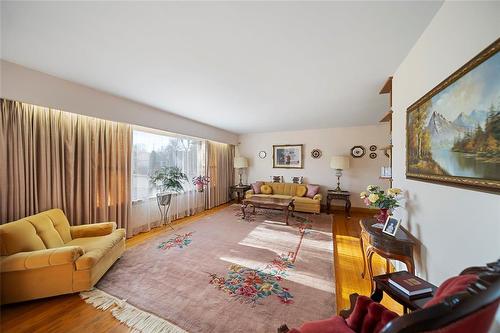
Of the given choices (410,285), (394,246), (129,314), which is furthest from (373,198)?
(129,314)

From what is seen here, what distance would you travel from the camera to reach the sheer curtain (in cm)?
366

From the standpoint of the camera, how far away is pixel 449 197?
1.18 meters

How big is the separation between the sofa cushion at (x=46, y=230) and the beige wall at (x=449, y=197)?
363 cm

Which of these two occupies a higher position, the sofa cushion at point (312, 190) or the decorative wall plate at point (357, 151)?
the decorative wall plate at point (357, 151)

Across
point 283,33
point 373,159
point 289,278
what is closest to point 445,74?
point 283,33

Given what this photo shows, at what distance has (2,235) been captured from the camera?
172 centimetres

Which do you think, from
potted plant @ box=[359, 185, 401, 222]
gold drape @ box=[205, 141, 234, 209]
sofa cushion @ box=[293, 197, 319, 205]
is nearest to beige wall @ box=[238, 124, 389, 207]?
gold drape @ box=[205, 141, 234, 209]

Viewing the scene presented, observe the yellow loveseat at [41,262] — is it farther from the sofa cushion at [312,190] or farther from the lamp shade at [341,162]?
the lamp shade at [341,162]

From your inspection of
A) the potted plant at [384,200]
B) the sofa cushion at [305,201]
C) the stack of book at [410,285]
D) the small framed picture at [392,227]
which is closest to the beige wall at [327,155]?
the sofa cushion at [305,201]

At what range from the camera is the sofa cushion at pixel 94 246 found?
1.82 metres

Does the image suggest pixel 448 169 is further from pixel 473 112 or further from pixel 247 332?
pixel 247 332

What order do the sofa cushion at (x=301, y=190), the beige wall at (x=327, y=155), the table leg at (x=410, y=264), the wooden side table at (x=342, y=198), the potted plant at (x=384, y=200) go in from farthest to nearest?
the sofa cushion at (x=301, y=190) < the beige wall at (x=327, y=155) < the wooden side table at (x=342, y=198) < the potted plant at (x=384, y=200) < the table leg at (x=410, y=264)

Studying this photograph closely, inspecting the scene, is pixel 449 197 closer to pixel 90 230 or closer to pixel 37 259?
pixel 37 259

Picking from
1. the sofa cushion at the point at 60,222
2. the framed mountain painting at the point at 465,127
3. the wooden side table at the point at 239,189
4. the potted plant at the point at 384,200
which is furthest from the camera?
the wooden side table at the point at 239,189
